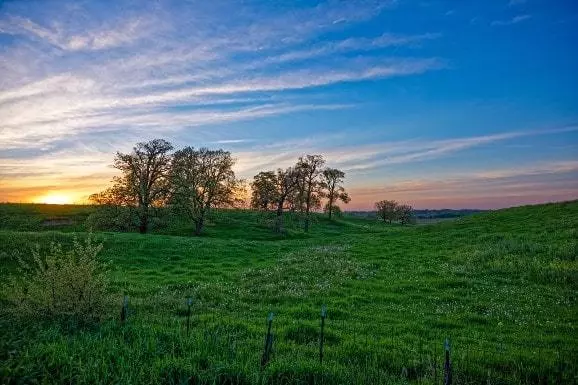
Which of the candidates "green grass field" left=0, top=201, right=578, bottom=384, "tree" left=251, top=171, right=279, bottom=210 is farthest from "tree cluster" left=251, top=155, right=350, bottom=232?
"green grass field" left=0, top=201, right=578, bottom=384

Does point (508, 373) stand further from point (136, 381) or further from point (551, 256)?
point (551, 256)

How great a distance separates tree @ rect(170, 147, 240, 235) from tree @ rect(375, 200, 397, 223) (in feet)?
258

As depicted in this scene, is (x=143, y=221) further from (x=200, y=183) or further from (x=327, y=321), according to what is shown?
(x=327, y=321)

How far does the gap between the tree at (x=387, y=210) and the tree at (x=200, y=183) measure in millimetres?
78535

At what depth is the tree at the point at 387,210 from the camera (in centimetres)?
13212

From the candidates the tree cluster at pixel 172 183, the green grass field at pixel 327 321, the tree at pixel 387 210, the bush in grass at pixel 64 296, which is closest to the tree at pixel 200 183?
the tree cluster at pixel 172 183

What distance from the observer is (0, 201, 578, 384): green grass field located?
8016 mm

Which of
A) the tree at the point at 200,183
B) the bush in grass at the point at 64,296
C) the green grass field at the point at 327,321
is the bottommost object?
the green grass field at the point at 327,321

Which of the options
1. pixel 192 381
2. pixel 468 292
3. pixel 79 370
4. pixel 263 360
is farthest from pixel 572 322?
pixel 79 370

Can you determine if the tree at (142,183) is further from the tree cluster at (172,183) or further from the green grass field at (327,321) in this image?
the green grass field at (327,321)

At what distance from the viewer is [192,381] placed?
7.68 m

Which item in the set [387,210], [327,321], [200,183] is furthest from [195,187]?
[387,210]

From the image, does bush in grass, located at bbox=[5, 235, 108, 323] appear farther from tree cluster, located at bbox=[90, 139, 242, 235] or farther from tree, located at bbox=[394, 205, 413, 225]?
tree, located at bbox=[394, 205, 413, 225]

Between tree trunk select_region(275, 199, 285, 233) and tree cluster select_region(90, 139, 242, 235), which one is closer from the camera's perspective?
tree cluster select_region(90, 139, 242, 235)
